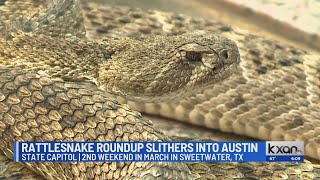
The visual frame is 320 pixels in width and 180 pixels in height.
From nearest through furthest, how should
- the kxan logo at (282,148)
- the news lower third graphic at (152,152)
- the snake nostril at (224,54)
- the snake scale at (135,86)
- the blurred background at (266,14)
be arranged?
the news lower third graphic at (152,152) < the snake scale at (135,86) < the kxan logo at (282,148) < the snake nostril at (224,54) < the blurred background at (266,14)

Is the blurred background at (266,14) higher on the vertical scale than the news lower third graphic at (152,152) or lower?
higher

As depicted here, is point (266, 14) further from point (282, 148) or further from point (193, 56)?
point (282, 148)

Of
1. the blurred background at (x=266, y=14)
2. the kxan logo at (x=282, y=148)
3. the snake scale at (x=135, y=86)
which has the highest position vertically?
the blurred background at (x=266, y=14)

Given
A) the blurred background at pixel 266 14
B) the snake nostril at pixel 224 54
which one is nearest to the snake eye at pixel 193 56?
the snake nostril at pixel 224 54

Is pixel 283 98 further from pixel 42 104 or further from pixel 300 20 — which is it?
pixel 42 104

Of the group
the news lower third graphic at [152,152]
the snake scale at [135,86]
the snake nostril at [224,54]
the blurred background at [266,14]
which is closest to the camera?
the news lower third graphic at [152,152]

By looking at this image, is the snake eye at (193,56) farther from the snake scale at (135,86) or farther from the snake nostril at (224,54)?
the snake nostril at (224,54)

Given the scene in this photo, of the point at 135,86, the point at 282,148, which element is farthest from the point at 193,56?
the point at 282,148
